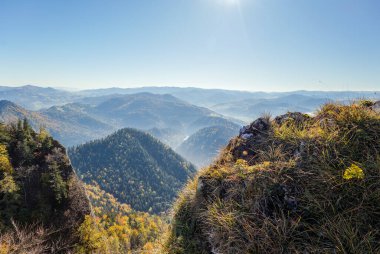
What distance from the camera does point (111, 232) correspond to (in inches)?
3258

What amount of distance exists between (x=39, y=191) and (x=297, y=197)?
3832 cm

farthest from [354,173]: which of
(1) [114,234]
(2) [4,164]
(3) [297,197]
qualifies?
(1) [114,234]

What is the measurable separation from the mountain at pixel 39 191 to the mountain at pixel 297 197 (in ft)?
82.6

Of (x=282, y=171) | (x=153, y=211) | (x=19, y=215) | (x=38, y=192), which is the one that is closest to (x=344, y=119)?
(x=282, y=171)

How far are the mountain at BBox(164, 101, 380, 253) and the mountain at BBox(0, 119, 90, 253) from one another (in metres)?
25.2

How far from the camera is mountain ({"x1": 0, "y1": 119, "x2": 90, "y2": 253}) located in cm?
2909

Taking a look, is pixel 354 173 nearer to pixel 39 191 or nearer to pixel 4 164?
pixel 39 191

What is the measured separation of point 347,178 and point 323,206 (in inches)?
23.2

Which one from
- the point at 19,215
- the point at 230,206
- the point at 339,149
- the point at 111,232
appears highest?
the point at 339,149

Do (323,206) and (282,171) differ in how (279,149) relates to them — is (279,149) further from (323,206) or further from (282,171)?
(323,206)

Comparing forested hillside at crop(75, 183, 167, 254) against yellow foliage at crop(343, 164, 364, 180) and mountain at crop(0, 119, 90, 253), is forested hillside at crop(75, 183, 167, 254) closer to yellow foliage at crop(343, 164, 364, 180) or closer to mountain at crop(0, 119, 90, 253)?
mountain at crop(0, 119, 90, 253)

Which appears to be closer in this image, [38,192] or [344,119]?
[344,119]

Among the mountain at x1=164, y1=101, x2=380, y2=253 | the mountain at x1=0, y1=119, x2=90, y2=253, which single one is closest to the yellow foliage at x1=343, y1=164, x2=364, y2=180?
the mountain at x1=164, y1=101, x2=380, y2=253

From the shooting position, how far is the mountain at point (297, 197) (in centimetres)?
376
